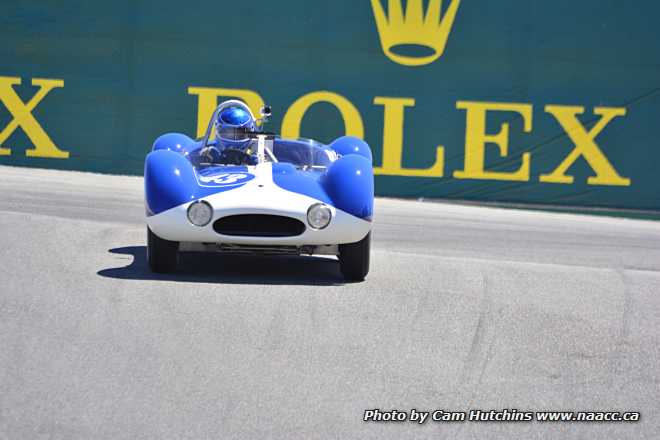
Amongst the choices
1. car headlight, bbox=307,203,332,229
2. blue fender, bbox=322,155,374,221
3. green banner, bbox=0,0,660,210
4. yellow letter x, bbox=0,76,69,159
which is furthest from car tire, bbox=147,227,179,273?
yellow letter x, bbox=0,76,69,159

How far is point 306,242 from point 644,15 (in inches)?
364

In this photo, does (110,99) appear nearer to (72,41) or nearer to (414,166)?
(72,41)

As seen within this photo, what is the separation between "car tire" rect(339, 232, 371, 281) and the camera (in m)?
7.32

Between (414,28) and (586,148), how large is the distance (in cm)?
266

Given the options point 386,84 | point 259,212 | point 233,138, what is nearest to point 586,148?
point 386,84

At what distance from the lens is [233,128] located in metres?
8.35

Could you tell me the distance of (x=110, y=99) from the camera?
15.0m

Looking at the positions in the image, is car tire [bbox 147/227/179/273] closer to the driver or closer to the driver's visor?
the driver

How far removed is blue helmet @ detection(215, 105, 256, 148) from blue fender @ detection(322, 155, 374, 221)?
1069 mm

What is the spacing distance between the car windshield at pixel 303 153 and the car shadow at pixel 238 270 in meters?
0.71

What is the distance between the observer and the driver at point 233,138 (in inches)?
328

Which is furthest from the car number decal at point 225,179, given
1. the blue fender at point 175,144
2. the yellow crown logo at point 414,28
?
the yellow crown logo at point 414,28

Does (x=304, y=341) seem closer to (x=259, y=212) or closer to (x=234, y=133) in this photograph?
(x=259, y=212)

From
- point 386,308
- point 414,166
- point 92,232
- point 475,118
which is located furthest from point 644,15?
point 386,308
